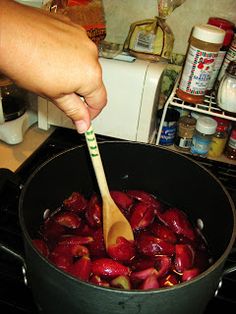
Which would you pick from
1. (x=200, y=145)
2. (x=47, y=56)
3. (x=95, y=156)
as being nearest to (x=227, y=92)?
(x=200, y=145)

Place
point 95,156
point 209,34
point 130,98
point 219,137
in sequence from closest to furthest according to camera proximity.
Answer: point 95,156, point 209,34, point 130,98, point 219,137

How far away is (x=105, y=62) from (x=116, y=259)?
46 cm

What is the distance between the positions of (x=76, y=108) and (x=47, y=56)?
0.10m

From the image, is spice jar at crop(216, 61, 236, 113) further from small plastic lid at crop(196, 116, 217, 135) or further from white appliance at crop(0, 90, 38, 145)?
white appliance at crop(0, 90, 38, 145)

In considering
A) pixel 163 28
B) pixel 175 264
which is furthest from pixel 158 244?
pixel 163 28

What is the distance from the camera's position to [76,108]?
0.51 m

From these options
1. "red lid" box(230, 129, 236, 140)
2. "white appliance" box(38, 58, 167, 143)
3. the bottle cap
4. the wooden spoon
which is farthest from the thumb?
"red lid" box(230, 129, 236, 140)

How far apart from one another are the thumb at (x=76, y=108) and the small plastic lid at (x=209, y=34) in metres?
0.37

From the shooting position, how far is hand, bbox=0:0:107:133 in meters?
0.40

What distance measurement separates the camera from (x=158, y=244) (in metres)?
0.66

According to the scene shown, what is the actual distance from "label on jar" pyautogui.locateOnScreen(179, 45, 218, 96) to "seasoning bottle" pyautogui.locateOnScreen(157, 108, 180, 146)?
0.11 metres

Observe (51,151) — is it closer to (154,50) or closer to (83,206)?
(83,206)

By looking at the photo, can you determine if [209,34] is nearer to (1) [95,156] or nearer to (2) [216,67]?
(2) [216,67]

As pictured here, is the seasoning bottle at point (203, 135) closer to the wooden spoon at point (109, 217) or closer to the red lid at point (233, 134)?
the red lid at point (233, 134)
